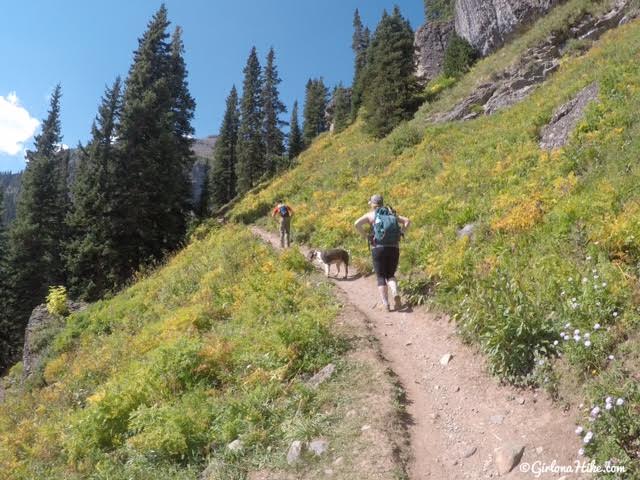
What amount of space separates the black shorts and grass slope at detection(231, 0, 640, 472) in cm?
75

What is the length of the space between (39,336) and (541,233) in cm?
1871

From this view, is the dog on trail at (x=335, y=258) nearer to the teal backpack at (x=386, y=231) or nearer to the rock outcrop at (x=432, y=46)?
the teal backpack at (x=386, y=231)

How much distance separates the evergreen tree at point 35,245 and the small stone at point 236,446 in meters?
28.9

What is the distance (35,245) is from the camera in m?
35.4

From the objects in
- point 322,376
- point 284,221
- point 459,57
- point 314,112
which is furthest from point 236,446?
point 314,112

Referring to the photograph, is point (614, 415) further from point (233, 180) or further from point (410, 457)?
point (233, 180)

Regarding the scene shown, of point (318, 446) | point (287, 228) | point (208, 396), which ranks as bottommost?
point (318, 446)

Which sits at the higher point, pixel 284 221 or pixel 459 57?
pixel 459 57

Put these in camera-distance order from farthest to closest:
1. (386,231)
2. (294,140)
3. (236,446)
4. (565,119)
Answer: (294,140), (565,119), (386,231), (236,446)

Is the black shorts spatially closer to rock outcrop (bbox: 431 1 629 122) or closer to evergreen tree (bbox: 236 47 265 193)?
rock outcrop (bbox: 431 1 629 122)

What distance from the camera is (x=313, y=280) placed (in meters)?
A: 11.6

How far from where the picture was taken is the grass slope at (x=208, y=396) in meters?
5.84

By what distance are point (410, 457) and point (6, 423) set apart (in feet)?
36.4

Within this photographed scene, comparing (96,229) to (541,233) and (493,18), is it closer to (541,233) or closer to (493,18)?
(541,233)
